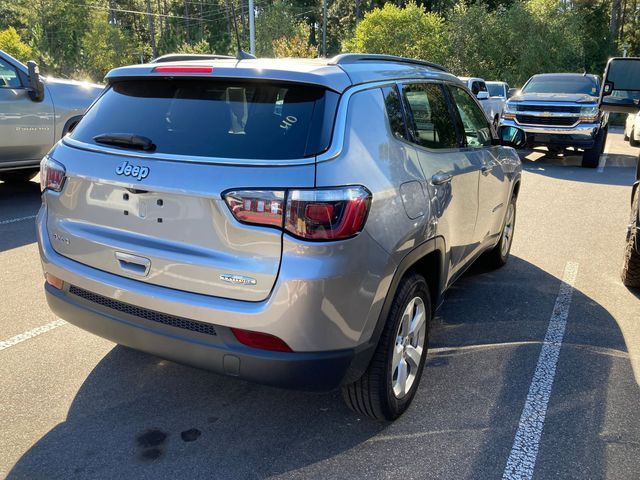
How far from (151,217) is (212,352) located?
2.11ft

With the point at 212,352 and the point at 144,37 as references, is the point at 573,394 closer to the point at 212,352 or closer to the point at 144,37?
the point at 212,352

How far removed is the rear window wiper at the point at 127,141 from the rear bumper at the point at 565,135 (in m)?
11.6

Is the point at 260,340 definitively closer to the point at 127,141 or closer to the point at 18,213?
the point at 127,141

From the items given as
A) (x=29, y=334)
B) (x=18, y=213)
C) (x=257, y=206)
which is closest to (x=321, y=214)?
(x=257, y=206)

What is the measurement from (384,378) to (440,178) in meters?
1.16

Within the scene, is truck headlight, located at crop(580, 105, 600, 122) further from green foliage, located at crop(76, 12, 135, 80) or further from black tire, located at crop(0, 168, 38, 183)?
green foliage, located at crop(76, 12, 135, 80)

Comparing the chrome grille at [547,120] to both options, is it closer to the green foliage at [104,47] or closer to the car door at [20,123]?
the car door at [20,123]

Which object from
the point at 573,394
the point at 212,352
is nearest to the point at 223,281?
the point at 212,352

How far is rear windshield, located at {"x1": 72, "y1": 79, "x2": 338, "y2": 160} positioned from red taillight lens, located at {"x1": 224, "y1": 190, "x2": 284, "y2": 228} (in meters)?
0.18

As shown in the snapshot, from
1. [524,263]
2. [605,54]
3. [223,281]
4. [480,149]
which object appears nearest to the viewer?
[223,281]

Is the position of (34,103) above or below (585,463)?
above

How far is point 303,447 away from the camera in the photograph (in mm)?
2818

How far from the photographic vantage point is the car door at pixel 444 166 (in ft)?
10.5

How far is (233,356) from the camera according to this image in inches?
97.0
